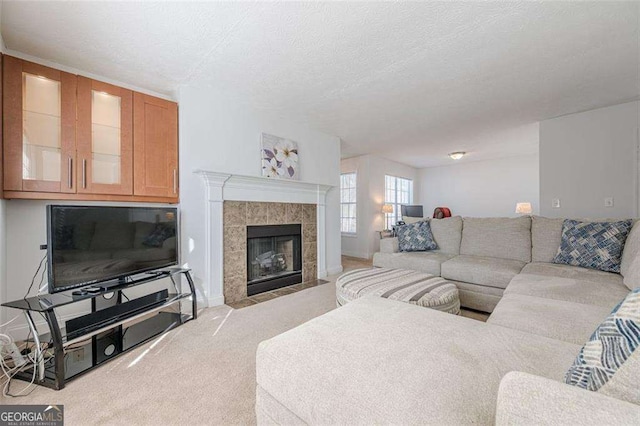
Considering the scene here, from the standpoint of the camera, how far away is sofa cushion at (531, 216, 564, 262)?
9.05ft

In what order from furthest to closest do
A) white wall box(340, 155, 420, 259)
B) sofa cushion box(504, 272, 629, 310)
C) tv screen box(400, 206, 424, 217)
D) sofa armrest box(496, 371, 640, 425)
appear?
tv screen box(400, 206, 424, 217) → white wall box(340, 155, 420, 259) → sofa cushion box(504, 272, 629, 310) → sofa armrest box(496, 371, 640, 425)

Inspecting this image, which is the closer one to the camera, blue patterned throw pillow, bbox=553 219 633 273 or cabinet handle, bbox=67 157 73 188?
cabinet handle, bbox=67 157 73 188

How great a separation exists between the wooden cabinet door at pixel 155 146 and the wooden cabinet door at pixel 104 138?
6 centimetres

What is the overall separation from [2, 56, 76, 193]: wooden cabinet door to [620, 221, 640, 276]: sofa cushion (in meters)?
4.38

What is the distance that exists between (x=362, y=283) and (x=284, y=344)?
1289 millimetres

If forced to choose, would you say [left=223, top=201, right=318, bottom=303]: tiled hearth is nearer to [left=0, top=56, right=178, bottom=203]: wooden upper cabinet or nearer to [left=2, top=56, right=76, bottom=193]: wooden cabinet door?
[left=0, top=56, right=178, bottom=203]: wooden upper cabinet

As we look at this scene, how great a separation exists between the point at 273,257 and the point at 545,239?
125 inches

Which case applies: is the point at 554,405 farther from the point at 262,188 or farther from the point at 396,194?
the point at 396,194

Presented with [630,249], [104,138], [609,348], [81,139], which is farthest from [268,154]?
[630,249]

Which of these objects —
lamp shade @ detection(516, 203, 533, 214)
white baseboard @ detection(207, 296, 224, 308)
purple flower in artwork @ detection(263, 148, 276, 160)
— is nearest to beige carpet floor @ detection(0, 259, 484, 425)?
white baseboard @ detection(207, 296, 224, 308)

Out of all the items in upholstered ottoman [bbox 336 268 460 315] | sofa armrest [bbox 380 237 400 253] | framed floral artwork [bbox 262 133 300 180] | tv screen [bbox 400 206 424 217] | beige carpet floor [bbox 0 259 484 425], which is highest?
framed floral artwork [bbox 262 133 300 180]

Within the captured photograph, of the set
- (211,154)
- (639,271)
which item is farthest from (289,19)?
(639,271)

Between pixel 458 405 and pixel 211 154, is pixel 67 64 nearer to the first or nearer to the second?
pixel 211 154

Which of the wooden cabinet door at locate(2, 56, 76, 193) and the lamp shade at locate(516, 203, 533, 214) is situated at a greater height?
the wooden cabinet door at locate(2, 56, 76, 193)
